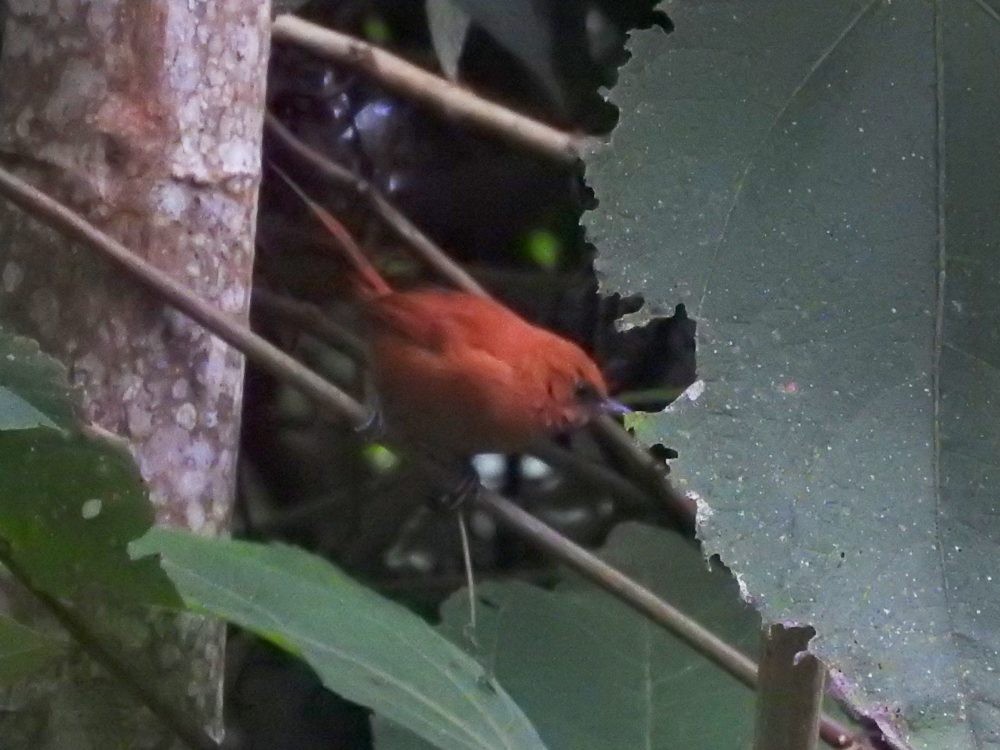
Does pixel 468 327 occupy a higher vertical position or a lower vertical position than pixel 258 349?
lower

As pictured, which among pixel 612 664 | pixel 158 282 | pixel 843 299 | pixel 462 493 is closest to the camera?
pixel 843 299

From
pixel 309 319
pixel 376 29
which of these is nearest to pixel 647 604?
pixel 309 319

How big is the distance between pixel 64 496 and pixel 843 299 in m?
0.55

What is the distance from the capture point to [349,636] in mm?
947

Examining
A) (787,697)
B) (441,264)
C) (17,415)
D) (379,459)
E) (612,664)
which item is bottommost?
(379,459)

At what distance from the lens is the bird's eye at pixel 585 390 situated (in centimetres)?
181

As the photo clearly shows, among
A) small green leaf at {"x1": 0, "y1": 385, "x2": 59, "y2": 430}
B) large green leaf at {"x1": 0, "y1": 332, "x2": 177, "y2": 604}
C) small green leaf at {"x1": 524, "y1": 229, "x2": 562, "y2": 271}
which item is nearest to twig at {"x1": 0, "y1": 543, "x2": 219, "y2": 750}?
large green leaf at {"x1": 0, "y1": 332, "x2": 177, "y2": 604}

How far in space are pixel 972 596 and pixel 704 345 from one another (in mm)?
201

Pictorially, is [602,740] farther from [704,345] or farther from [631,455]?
[704,345]

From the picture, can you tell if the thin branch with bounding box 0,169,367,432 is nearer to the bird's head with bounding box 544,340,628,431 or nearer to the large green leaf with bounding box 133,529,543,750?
the large green leaf with bounding box 133,529,543,750

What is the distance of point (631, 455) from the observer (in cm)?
185

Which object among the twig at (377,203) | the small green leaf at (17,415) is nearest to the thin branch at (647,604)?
the small green leaf at (17,415)

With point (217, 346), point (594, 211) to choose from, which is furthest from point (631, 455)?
point (594, 211)

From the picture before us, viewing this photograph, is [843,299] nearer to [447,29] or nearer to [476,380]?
[447,29]
